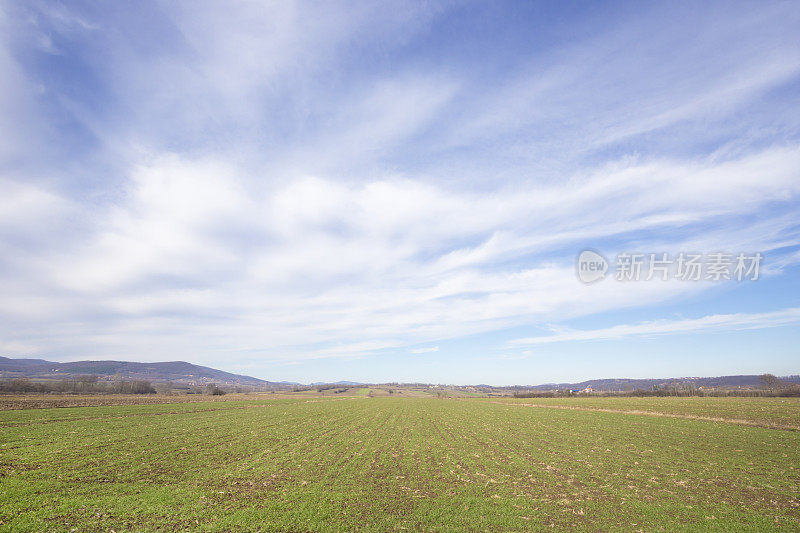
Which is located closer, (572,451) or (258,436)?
(572,451)

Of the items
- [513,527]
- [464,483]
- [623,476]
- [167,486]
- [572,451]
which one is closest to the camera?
[513,527]

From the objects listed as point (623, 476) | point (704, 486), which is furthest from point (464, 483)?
point (704, 486)

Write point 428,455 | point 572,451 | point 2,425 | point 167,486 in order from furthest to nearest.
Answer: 1. point 2,425
2. point 572,451
3. point 428,455
4. point 167,486

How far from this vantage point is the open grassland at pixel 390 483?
14.1 metres

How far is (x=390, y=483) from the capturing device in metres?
19.2

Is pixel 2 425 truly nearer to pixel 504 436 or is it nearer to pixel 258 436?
pixel 258 436

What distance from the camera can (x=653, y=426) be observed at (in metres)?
43.8

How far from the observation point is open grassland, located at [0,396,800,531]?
1409 centimetres

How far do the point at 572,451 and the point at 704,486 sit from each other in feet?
34.3

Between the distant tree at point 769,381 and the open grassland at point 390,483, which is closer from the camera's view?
the open grassland at point 390,483

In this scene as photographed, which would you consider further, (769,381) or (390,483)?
(769,381)

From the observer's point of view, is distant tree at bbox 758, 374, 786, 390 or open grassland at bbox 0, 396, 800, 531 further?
distant tree at bbox 758, 374, 786, 390

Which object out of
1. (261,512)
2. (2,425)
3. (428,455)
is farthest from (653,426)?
(2,425)

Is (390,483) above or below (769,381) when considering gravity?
below
